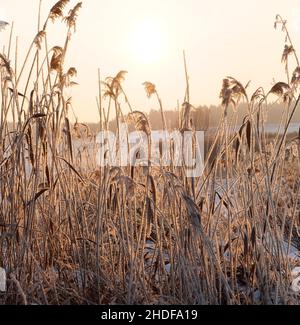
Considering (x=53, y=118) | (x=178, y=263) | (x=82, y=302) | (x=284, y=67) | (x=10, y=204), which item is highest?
(x=284, y=67)

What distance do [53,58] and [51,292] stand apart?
0.63 metres

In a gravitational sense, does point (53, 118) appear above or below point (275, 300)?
above

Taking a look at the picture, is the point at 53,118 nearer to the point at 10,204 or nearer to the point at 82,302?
the point at 10,204

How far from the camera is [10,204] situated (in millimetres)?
1741

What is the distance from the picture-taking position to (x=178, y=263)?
1632 mm

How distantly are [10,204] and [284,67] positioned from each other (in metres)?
0.84

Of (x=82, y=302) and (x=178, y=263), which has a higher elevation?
(x=178, y=263)
